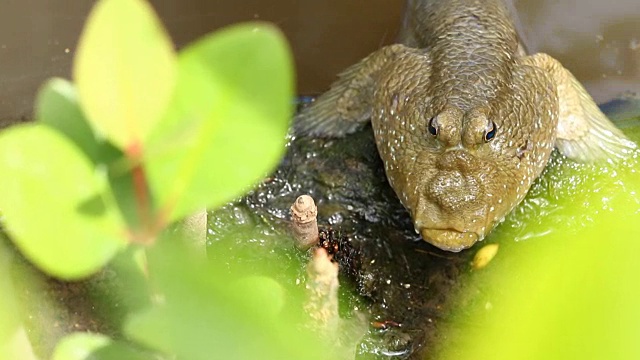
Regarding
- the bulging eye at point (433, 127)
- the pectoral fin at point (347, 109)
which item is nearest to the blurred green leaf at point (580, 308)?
the bulging eye at point (433, 127)

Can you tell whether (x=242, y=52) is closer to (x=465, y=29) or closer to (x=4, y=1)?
(x=465, y=29)

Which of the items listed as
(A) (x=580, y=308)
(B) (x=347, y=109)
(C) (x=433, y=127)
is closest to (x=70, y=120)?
(A) (x=580, y=308)

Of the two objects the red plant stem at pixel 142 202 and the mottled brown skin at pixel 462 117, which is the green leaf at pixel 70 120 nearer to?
the red plant stem at pixel 142 202

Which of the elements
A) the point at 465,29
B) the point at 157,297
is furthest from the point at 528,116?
the point at 157,297

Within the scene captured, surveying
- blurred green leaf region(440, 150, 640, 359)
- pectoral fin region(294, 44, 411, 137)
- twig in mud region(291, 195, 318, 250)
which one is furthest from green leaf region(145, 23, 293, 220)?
pectoral fin region(294, 44, 411, 137)

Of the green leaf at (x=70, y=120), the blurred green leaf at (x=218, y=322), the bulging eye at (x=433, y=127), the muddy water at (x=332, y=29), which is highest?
the green leaf at (x=70, y=120)

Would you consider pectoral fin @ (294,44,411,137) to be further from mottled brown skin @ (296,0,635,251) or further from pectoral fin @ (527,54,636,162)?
pectoral fin @ (527,54,636,162)
